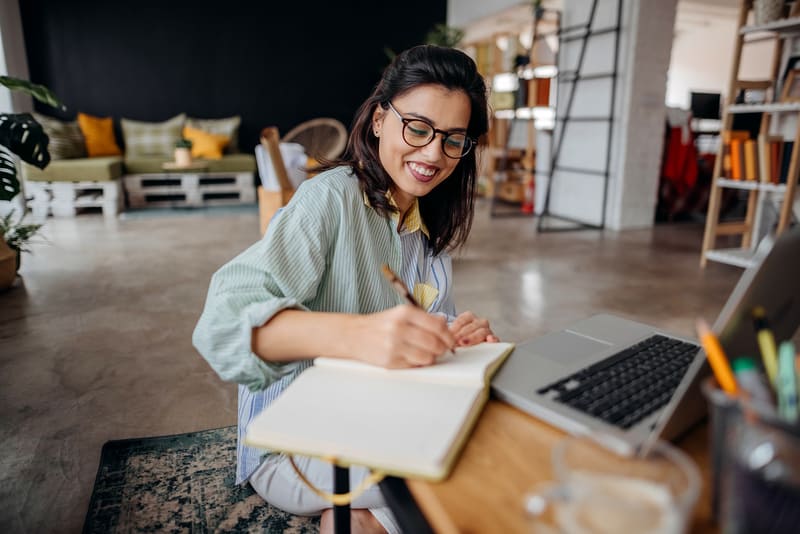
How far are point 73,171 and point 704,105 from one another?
6.76m

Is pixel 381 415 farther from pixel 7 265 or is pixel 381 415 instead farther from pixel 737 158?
pixel 737 158

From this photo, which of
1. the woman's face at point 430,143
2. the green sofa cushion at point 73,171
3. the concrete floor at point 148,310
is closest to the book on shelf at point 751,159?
the concrete floor at point 148,310

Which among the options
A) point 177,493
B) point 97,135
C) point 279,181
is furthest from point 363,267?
point 97,135

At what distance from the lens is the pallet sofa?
18.5 feet

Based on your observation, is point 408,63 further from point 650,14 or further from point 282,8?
point 282,8

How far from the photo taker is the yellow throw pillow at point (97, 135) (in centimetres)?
634

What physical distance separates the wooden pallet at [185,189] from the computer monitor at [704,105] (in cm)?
512

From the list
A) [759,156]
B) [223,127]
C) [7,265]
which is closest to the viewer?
[7,265]

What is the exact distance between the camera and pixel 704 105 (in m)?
5.83

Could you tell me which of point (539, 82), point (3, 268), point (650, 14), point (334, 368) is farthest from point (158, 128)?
point (334, 368)

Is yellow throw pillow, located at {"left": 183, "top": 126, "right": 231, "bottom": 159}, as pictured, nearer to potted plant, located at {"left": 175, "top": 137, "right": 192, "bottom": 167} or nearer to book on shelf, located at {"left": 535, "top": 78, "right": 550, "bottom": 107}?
potted plant, located at {"left": 175, "top": 137, "right": 192, "bottom": 167}

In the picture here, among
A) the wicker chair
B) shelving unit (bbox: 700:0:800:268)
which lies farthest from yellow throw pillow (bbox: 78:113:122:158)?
shelving unit (bbox: 700:0:800:268)

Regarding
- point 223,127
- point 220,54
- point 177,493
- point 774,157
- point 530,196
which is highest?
point 220,54

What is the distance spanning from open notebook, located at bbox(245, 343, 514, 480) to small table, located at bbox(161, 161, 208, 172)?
5814mm
